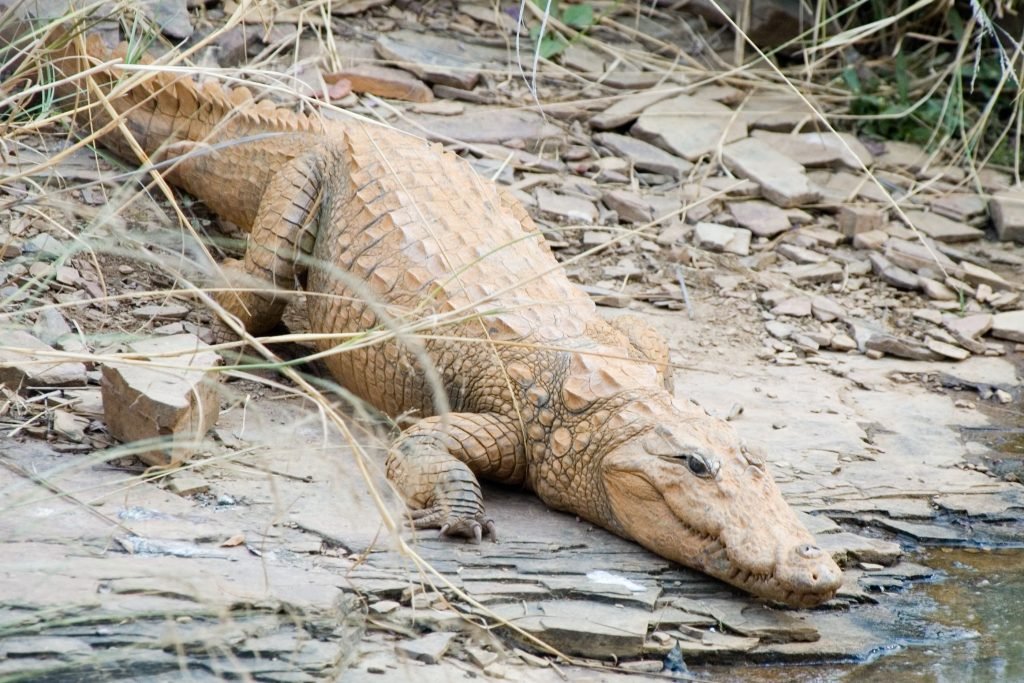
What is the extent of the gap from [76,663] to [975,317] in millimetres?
4678

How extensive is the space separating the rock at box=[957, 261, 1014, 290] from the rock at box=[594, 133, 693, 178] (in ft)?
5.02

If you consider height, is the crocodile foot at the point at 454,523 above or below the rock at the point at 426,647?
above

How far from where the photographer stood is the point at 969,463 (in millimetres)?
4863

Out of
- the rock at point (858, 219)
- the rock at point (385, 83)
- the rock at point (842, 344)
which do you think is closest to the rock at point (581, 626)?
the rock at point (842, 344)

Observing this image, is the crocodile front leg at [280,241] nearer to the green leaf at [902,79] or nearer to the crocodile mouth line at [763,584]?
the crocodile mouth line at [763,584]

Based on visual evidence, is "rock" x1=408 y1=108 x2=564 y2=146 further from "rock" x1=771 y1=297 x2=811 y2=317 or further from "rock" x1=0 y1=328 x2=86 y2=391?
"rock" x1=0 y1=328 x2=86 y2=391

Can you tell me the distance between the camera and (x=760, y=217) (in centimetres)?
678

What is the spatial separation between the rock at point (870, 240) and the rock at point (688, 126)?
943 mm

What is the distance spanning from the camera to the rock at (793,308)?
610 centimetres

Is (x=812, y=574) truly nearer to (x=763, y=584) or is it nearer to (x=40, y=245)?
(x=763, y=584)

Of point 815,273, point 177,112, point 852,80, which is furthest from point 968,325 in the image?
point 177,112

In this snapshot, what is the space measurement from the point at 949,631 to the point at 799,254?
306cm

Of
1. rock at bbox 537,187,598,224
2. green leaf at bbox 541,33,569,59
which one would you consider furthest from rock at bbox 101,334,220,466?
green leaf at bbox 541,33,569,59

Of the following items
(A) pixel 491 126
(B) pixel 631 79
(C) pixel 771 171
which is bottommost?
(C) pixel 771 171
